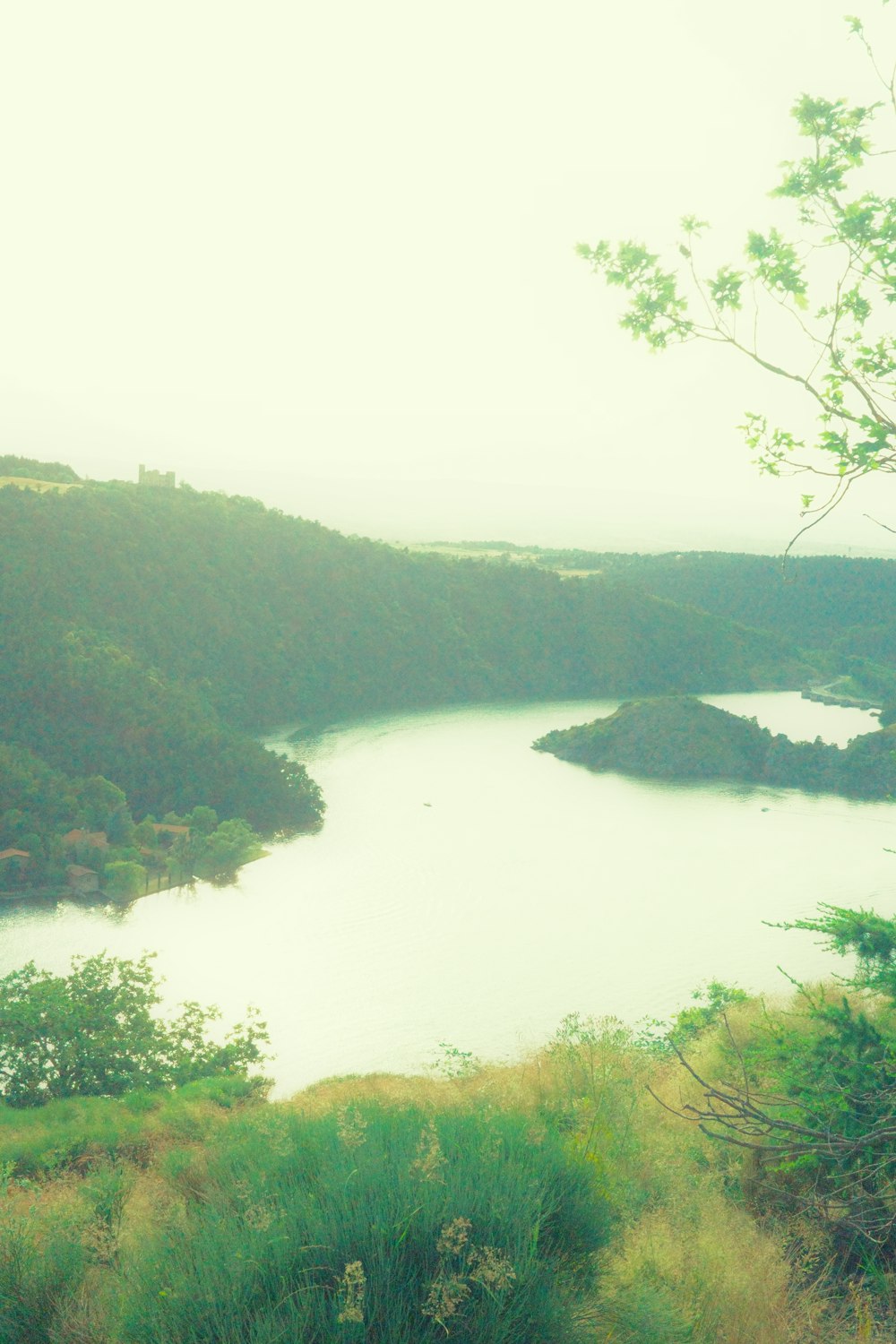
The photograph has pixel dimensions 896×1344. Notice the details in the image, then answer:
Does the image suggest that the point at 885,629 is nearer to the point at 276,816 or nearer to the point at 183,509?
the point at 183,509

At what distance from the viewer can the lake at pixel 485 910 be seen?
59.1ft

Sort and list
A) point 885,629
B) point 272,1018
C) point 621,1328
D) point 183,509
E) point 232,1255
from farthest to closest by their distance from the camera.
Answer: point 885,629 < point 183,509 < point 272,1018 < point 621,1328 < point 232,1255

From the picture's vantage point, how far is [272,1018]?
1738cm

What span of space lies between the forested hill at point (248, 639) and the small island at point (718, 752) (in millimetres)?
→ 13746

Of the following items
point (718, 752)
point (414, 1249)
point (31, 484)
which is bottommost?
point (718, 752)

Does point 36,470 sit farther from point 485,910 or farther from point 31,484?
Result: point 485,910

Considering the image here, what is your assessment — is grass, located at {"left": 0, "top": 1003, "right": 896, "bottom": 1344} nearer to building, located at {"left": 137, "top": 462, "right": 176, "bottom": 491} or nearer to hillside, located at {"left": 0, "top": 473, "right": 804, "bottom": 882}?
hillside, located at {"left": 0, "top": 473, "right": 804, "bottom": 882}

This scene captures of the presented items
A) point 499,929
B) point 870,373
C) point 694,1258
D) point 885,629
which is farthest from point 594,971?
point 885,629

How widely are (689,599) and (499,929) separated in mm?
54345

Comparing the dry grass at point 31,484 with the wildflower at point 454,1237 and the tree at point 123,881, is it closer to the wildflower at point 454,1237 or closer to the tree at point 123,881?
the tree at point 123,881

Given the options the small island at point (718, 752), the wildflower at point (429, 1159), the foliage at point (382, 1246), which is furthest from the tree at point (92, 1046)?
the small island at point (718, 752)

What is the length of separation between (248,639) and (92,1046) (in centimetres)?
3637

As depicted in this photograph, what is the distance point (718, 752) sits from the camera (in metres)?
38.1

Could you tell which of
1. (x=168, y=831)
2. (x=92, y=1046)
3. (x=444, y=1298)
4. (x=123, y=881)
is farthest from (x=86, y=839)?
(x=444, y=1298)
